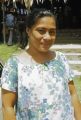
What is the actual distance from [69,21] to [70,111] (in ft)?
65.1

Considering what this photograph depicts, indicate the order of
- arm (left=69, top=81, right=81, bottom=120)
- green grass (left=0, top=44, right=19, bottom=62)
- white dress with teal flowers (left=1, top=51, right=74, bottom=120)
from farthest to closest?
green grass (left=0, top=44, right=19, bottom=62), arm (left=69, top=81, right=81, bottom=120), white dress with teal flowers (left=1, top=51, right=74, bottom=120)

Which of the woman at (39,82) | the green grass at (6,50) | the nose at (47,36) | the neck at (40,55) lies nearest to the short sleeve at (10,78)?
the woman at (39,82)

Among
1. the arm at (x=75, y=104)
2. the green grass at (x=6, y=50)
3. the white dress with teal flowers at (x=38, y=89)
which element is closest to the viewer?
the white dress with teal flowers at (x=38, y=89)

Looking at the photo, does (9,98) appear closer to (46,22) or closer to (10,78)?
(10,78)

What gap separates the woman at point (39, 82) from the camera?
8.75 feet

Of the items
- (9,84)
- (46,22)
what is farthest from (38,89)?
(46,22)

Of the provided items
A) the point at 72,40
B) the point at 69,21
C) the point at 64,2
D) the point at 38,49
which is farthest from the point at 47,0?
the point at 38,49

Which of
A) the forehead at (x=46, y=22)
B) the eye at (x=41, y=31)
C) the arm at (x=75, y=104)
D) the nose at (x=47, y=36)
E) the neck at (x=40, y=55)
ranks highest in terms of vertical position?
the forehead at (x=46, y=22)

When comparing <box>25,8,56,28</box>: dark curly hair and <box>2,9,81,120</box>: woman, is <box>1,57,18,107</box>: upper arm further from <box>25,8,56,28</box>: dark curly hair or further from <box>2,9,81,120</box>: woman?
<box>25,8,56,28</box>: dark curly hair

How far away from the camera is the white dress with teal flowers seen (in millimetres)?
2662

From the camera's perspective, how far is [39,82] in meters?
2.67

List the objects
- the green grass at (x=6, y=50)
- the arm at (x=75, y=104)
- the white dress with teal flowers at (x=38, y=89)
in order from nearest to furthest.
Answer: the white dress with teal flowers at (x=38, y=89), the arm at (x=75, y=104), the green grass at (x=6, y=50)

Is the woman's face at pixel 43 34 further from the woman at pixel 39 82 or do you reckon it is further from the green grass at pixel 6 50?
the green grass at pixel 6 50

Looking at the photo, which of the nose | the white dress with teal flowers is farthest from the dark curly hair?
the white dress with teal flowers
